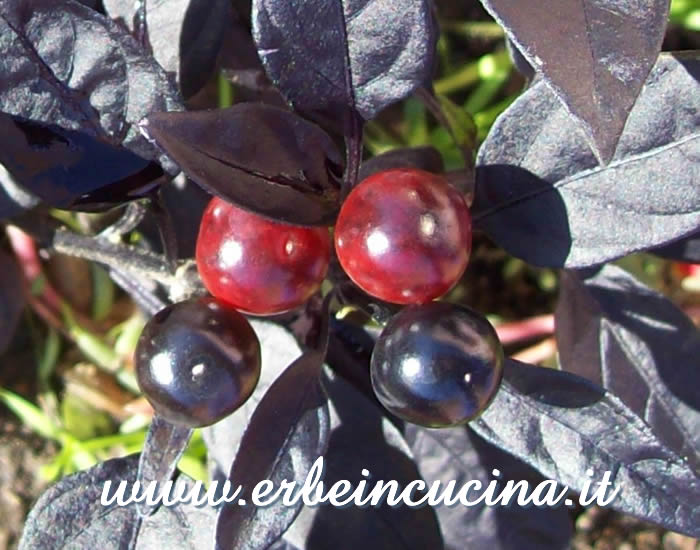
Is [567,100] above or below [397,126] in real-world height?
above

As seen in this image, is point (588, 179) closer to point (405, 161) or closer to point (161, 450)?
point (405, 161)

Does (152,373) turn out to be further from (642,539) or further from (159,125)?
(642,539)

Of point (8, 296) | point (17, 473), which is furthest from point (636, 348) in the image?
point (17, 473)

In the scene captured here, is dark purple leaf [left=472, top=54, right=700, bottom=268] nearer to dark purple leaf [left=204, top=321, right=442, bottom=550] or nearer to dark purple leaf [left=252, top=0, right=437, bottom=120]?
dark purple leaf [left=252, top=0, right=437, bottom=120]

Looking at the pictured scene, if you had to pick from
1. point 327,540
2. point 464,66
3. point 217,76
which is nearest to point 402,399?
point 327,540

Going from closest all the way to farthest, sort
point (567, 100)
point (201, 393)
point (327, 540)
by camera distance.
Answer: point (567, 100) < point (201, 393) < point (327, 540)
